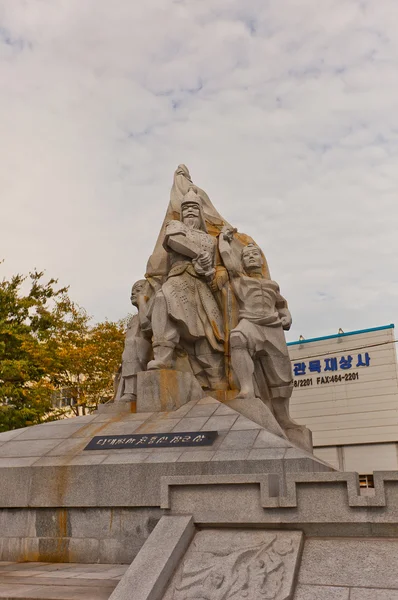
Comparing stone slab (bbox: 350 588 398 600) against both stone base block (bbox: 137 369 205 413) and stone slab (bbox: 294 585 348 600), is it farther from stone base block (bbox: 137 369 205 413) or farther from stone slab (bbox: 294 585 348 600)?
stone base block (bbox: 137 369 205 413)

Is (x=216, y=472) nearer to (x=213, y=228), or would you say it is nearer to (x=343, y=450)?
(x=213, y=228)

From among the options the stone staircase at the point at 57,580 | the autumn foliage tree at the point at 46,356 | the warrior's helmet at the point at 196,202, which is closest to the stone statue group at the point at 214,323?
the warrior's helmet at the point at 196,202

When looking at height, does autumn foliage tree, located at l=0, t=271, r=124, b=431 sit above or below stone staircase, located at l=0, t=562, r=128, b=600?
above

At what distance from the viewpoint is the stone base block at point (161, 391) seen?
845 centimetres

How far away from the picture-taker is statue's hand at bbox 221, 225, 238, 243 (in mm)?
10492

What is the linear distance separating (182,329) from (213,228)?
2.67m

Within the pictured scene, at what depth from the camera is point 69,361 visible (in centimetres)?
2091

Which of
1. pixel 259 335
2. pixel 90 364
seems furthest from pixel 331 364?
pixel 259 335

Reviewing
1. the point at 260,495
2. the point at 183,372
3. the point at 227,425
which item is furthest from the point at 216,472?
the point at 183,372

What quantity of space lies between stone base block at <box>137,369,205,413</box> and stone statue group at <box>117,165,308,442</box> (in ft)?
0.83

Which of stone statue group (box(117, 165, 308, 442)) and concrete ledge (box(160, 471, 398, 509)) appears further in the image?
stone statue group (box(117, 165, 308, 442))

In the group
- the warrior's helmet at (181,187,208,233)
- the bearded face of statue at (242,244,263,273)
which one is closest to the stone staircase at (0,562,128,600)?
the bearded face of statue at (242,244,263,273)

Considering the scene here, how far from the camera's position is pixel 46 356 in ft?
65.4

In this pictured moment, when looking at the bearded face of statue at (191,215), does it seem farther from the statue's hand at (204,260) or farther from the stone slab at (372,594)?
the stone slab at (372,594)
